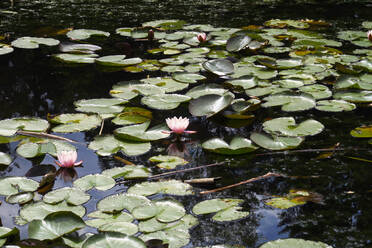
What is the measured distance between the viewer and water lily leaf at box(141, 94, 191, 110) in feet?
7.19

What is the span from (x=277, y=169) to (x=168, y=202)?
0.46 meters

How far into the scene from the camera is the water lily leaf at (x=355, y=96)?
2.27 meters

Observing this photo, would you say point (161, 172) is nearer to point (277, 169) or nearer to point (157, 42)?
point (277, 169)

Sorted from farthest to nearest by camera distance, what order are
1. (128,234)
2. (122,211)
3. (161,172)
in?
(161,172), (122,211), (128,234)

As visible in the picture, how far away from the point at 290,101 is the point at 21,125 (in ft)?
4.08

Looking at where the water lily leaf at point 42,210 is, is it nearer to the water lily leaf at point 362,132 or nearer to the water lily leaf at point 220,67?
the water lily leaf at point 362,132

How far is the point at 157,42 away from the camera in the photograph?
3.37m

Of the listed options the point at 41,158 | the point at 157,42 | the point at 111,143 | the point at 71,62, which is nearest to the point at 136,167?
the point at 111,143

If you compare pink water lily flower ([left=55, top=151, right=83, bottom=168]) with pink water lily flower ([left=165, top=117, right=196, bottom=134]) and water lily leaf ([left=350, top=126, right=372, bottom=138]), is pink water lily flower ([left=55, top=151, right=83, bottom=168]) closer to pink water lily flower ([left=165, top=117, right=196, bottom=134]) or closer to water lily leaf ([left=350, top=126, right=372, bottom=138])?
pink water lily flower ([left=165, top=117, right=196, bottom=134])

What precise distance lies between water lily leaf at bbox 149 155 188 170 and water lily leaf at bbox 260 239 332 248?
548 millimetres

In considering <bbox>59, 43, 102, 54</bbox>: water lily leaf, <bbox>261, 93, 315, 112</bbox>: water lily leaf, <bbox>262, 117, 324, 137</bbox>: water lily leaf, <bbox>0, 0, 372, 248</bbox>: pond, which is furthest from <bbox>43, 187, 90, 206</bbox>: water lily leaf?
<bbox>59, 43, 102, 54</bbox>: water lily leaf

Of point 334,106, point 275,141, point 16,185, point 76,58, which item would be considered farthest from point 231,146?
point 76,58

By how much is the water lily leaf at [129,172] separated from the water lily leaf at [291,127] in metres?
0.59

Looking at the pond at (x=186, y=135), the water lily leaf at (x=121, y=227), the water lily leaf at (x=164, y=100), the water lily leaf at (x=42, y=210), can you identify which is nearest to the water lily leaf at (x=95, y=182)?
the pond at (x=186, y=135)
